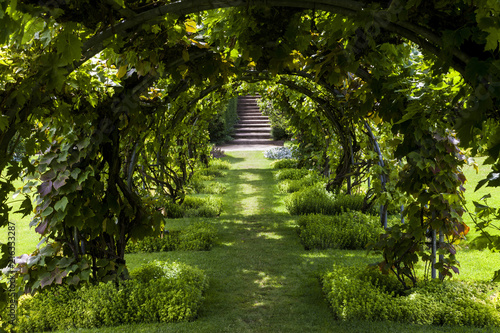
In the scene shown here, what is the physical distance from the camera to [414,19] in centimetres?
160

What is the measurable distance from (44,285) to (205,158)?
9596mm

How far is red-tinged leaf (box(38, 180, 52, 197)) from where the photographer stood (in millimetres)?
2912

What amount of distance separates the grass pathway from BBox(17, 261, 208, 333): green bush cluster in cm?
11

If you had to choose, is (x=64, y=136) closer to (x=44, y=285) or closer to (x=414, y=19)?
(x=44, y=285)

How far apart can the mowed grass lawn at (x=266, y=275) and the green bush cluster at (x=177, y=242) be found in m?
0.14

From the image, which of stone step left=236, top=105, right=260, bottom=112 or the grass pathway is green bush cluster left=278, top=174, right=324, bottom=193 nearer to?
the grass pathway

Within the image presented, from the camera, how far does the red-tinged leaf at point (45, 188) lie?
2912 mm

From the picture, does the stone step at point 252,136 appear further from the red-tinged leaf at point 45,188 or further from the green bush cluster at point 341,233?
the red-tinged leaf at point 45,188

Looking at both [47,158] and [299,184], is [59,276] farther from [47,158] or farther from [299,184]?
[299,184]

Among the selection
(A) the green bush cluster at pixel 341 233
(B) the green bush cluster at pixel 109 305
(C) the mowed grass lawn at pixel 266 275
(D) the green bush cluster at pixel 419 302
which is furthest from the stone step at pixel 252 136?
(B) the green bush cluster at pixel 109 305

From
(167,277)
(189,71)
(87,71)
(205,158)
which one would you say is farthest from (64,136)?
(205,158)

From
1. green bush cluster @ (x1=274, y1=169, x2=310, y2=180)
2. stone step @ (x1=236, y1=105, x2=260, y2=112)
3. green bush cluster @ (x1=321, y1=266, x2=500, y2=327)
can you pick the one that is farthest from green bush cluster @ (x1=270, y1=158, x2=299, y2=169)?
stone step @ (x1=236, y1=105, x2=260, y2=112)

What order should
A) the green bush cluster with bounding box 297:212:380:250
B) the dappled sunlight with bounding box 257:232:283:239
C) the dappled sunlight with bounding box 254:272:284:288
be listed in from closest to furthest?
the dappled sunlight with bounding box 254:272:284:288
the green bush cluster with bounding box 297:212:380:250
the dappled sunlight with bounding box 257:232:283:239

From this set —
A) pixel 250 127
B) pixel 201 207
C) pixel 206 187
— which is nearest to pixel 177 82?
pixel 201 207
